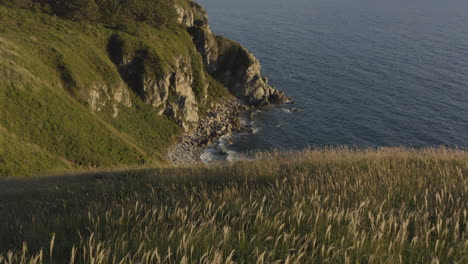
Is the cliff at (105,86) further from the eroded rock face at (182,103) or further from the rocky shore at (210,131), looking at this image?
the rocky shore at (210,131)

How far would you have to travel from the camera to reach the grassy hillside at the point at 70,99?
5428 centimetres

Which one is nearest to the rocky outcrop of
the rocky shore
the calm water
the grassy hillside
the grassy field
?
the grassy hillside

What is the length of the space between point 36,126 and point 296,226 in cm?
6046

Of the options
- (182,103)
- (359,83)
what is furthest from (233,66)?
(359,83)

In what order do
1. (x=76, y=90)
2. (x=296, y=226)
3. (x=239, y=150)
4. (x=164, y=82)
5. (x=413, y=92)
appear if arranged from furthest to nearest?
(x=413, y=92) → (x=164, y=82) → (x=239, y=150) → (x=76, y=90) → (x=296, y=226)

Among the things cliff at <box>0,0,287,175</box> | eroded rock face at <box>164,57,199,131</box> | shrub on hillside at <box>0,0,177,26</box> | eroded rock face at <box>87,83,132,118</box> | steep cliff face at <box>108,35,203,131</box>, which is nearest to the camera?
cliff at <box>0,0,287,175</box>

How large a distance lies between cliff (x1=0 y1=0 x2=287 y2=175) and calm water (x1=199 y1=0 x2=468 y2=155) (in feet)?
51.7

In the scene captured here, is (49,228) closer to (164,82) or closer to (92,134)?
(92,134)

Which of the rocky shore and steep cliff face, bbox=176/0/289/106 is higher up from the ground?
steep cliff face, bbox=176/0/289/106

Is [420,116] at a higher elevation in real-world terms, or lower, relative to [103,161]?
higher

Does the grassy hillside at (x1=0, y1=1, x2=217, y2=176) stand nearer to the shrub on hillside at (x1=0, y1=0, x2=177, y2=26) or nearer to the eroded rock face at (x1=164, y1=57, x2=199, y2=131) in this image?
the eroded rock face at (x1=164, y1=57, x2=199, y2=131)

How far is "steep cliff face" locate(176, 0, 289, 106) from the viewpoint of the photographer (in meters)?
108

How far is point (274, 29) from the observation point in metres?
177

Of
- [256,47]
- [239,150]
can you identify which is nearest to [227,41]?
[256,47]
